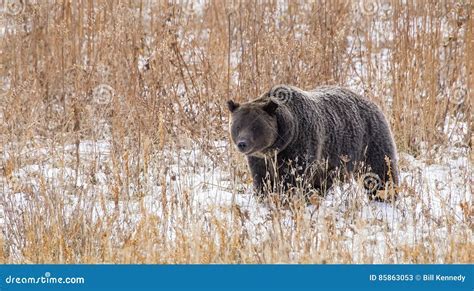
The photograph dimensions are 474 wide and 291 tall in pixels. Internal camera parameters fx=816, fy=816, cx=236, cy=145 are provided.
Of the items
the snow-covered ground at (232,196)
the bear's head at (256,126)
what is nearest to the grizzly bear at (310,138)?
the bear's head at (256,126)

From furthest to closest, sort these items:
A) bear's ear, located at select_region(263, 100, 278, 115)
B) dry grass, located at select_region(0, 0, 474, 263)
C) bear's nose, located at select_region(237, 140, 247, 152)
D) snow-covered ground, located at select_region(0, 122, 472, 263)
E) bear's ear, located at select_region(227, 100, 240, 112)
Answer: dry grass, located at select_region(0, 0, 474, 263) < bear's ear, located at select_region(227, 100, 240, 112) < bear's ear, located at select_region(263, 100, 278, 115) < bear's nose, located at select_region(237, 140, 247, 152) < snow-covered ground, located at select_region(0, 122, 472, 263)

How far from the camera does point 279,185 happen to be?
21.0 ft

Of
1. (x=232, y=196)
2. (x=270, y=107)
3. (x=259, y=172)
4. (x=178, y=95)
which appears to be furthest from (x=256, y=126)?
(x=178, y=95)

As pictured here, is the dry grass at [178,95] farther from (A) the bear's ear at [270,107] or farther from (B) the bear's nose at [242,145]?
(A) the bear's ear at [270,107]

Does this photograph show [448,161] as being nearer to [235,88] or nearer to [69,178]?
[235,88]

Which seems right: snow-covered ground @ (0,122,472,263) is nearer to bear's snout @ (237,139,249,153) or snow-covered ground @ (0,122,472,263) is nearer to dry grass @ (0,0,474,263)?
dry grass @ (0,0,474,263)

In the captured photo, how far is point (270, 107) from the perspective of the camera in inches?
247

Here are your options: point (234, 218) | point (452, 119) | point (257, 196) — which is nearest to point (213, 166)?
point (257, 196)

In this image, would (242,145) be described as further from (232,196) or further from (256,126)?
(232,196)

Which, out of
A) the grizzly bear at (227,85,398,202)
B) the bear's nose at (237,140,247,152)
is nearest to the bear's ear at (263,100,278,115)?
the grizzly bear at (227,85,398,202)

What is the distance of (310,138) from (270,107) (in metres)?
0.45

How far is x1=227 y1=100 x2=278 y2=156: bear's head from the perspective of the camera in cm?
619

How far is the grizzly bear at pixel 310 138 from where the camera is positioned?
627cm

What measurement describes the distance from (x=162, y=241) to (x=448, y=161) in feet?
12.6
